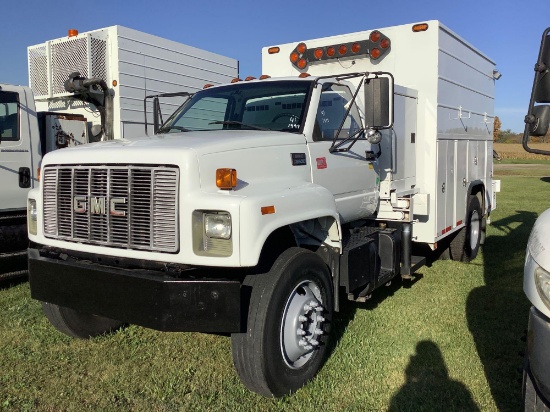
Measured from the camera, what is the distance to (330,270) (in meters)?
4.41

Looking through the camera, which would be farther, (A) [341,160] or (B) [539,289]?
(A) [341,160]

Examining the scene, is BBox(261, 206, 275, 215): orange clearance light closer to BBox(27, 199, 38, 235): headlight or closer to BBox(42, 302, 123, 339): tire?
BBox(27, 199, 38, 235): headlight

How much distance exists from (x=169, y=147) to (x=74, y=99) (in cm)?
486

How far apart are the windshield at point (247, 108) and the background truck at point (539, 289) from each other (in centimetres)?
190

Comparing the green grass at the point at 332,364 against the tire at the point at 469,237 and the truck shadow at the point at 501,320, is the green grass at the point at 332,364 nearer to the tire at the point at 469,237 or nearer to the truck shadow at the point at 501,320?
the truck shadow at the point at 501,320

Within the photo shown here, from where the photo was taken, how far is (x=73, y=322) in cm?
471

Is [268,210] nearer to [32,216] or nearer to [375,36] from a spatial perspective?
[32,216]

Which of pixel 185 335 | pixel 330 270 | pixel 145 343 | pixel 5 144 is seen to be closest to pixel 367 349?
pixel 330 270

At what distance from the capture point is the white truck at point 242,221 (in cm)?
336

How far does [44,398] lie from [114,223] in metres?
1.40

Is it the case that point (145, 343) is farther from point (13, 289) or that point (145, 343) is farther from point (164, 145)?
point (13, 289)

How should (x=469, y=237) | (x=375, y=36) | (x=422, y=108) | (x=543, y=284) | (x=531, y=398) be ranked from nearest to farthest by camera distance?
(x=543, y=284), (x=531, y=398), (x=375, y=36), (x=422, y=108), (x=469, y=237)

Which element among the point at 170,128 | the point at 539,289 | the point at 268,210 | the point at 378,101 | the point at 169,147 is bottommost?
the point at 539,289

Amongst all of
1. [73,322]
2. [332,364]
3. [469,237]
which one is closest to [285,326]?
[332,364]
